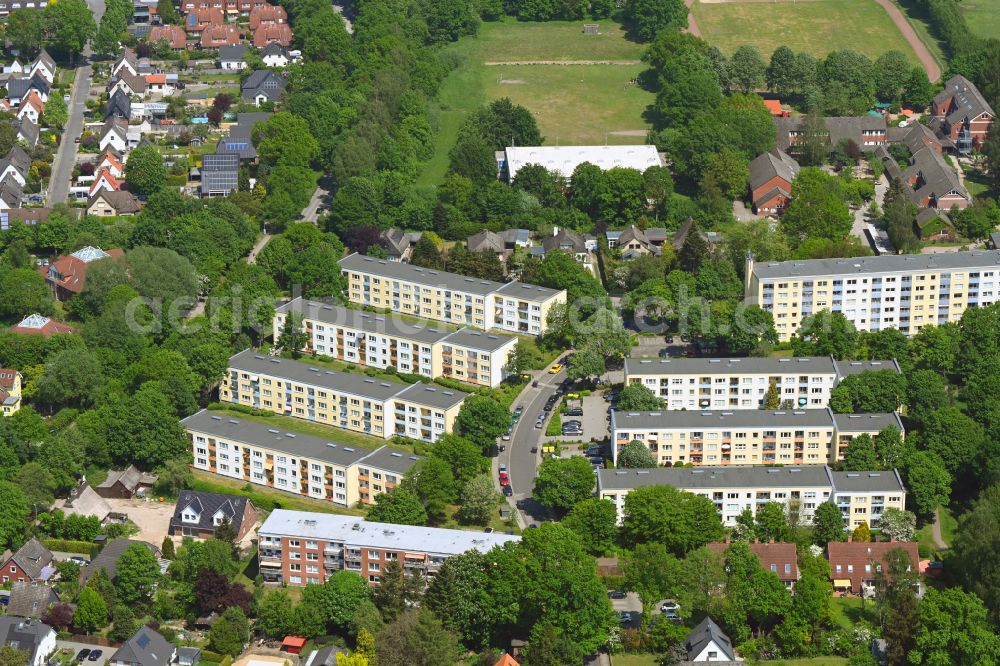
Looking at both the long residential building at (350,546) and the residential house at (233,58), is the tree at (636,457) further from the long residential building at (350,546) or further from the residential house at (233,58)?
the residential house at (233,58)

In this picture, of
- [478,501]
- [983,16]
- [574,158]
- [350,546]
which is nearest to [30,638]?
[350,546]

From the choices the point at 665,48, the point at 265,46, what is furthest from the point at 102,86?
the point at 665,48

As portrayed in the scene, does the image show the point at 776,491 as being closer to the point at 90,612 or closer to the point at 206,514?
the point at 206,514

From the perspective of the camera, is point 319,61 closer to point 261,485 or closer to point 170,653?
point 261,485

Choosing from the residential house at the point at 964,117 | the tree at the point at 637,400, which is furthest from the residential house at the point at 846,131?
the tree at the point at 637,400

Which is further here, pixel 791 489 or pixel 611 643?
pixel 791 489

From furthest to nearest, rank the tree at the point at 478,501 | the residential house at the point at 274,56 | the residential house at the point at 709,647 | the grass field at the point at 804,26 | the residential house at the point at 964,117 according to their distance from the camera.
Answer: the grass field at the point at 804,26 → the residential house at the point at 274,56 → the residential house at the point at 964,117 → the tree at the point at 478,501 → the residential house at the point at 709,647

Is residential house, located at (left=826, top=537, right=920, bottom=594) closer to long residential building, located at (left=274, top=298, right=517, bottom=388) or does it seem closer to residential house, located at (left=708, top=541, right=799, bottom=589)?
residential house, located at (left=708, top=541, right=799, bottom=589)
